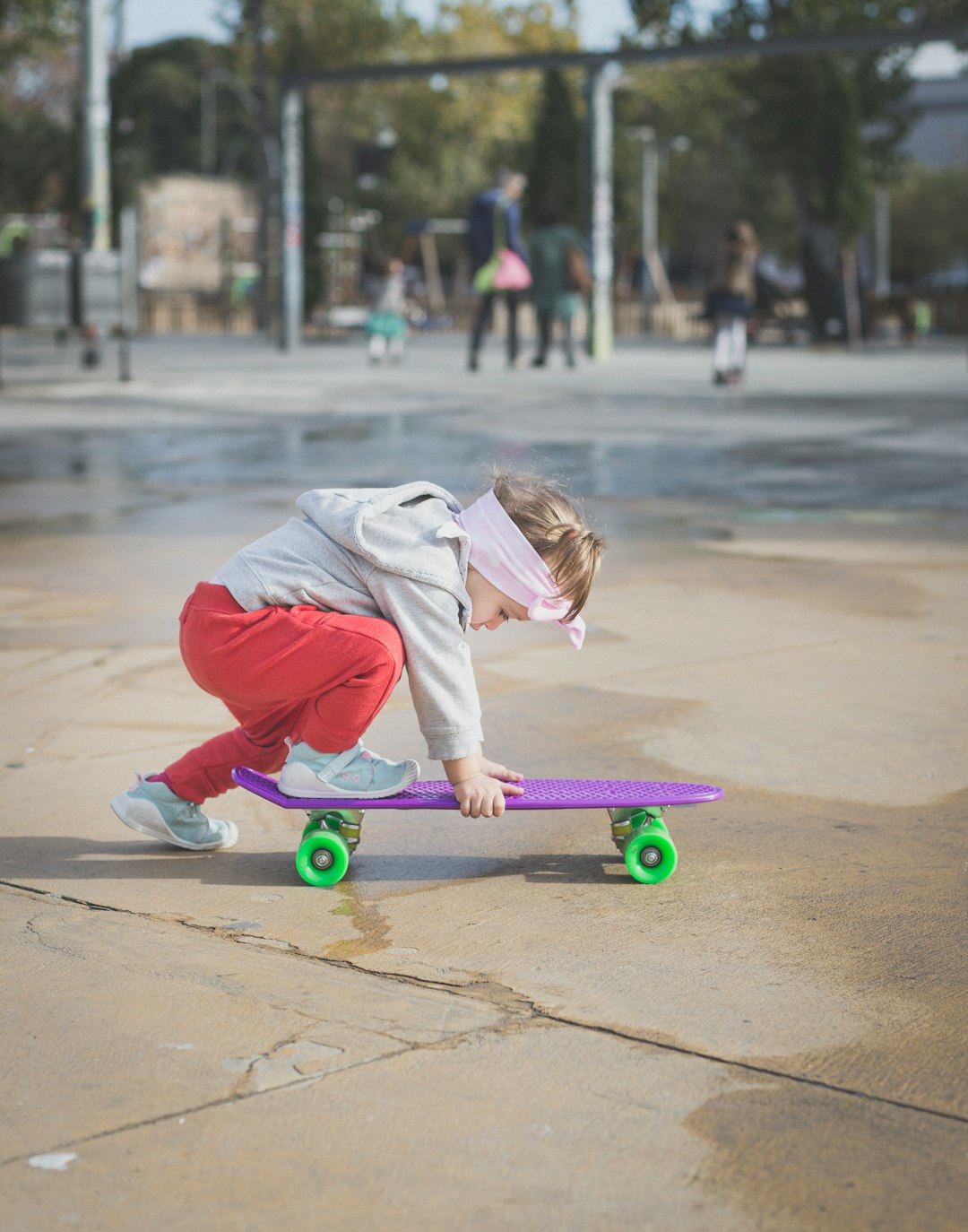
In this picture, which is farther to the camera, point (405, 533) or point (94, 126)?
point (94, 126)

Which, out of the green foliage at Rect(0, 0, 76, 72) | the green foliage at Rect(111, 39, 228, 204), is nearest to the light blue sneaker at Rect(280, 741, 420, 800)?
the green foliage at Rect(0, 0, 76, 72)

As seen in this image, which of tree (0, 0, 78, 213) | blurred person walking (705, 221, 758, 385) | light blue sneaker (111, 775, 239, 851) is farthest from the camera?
tree (0, 0, 78, 213)

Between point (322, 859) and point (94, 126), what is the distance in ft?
55.6

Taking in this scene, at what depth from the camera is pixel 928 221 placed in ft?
223

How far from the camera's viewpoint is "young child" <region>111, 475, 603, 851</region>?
3.11 m

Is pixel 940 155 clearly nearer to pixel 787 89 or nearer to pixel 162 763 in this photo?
pixel 787 89

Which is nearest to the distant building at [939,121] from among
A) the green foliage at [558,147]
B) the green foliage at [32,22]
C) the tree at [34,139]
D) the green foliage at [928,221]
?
the green foliage at [928,221]

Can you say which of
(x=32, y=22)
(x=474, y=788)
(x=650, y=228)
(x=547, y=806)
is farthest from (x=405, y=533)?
(x=650, y=228)

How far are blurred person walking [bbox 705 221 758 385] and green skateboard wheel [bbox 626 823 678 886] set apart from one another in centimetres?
1487

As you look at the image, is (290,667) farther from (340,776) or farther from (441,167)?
(441,167)

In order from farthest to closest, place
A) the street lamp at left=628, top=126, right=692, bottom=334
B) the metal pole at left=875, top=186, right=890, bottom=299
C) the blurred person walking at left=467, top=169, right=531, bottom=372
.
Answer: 1. the metal pole at left=875, top=186, right=890, bottom=299
2. the street lamp at left=628, top=126, right=692, bottom=334
3. the blurred person walking at left=467, top=169, right=531, bottom=372

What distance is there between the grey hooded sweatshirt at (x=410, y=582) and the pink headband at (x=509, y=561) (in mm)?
33

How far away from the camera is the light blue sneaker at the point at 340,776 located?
3.30 meters

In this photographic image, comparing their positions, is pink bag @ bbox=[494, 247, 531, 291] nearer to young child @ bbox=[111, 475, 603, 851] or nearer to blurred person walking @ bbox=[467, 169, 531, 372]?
blurred person walking @ bbox=[467, 169, 531, 372]
